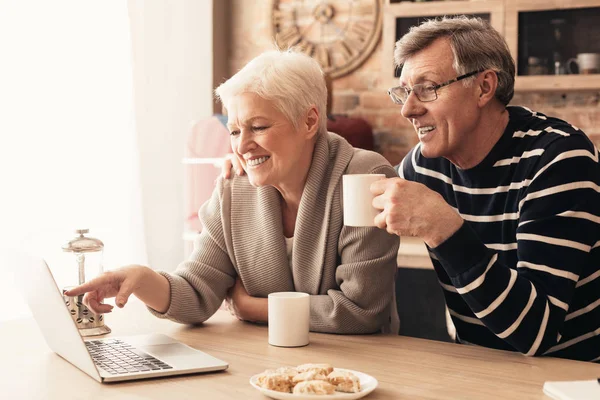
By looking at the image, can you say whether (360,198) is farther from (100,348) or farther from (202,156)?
(202,156)

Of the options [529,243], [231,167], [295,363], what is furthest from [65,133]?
[529,243]

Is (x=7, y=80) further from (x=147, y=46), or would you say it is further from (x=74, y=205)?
(x=147, y=46)

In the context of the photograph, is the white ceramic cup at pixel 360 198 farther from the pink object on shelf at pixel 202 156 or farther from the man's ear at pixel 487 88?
the pink object on shelf at pixel 202 156

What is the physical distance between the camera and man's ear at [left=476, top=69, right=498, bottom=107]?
1.77m

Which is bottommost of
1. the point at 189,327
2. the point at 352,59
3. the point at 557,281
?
the point at 189,327

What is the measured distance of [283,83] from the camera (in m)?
1.73

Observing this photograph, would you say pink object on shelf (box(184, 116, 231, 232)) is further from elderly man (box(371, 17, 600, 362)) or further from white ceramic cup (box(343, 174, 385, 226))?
white ceramic cup (box(343, 174, 385, 226))

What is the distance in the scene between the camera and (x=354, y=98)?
428 cm

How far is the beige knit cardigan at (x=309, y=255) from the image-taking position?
1.66 metres

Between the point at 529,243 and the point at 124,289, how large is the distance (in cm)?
82

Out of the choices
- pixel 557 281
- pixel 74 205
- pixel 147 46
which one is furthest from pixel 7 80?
pixel 557 281

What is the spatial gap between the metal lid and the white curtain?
1.57 metres

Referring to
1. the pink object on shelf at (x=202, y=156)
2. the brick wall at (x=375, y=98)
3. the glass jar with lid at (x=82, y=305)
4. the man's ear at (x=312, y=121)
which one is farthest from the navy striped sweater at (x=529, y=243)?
the brick wall at (x=375, y=98)

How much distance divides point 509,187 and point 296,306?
557 mm
